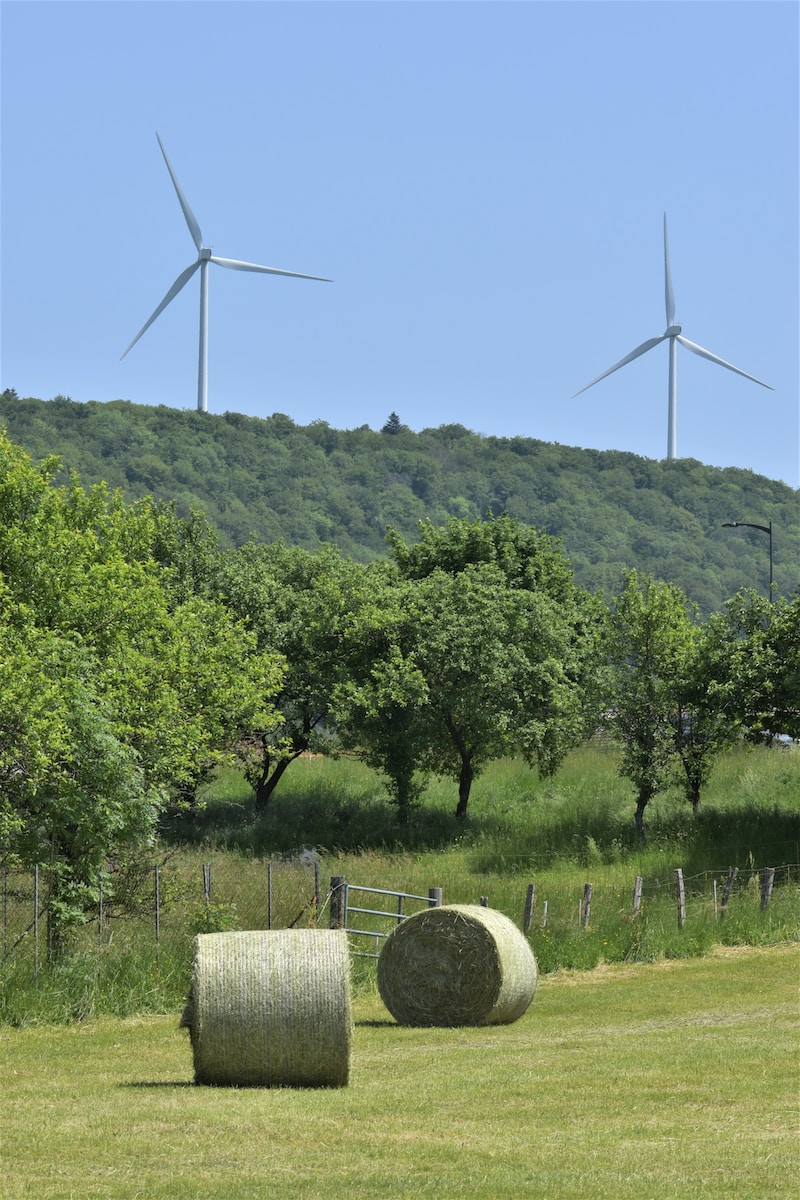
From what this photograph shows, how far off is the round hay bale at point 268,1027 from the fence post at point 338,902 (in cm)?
972

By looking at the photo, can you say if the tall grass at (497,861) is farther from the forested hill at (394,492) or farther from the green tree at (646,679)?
the forested hill at (394,492)

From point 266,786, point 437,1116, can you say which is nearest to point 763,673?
point 266,786

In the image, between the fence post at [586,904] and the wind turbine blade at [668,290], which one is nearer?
the fence post at [586,904]

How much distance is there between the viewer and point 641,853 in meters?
44.6

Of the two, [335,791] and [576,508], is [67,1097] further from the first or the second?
[576,508]

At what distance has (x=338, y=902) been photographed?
24672 millimetres

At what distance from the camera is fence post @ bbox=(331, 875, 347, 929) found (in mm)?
24469

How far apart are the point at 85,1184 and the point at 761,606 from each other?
38.2 meters

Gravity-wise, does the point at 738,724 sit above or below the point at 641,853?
above

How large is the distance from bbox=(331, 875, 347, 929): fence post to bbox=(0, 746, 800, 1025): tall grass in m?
0.35

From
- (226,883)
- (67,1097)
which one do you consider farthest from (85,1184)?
(226,883)

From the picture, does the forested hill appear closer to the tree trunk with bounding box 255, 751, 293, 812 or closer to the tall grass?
the tall grass

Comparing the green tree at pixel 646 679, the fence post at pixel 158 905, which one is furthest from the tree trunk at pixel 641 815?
the fence post at pixel 158 905

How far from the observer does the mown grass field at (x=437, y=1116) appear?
33.6 feet
